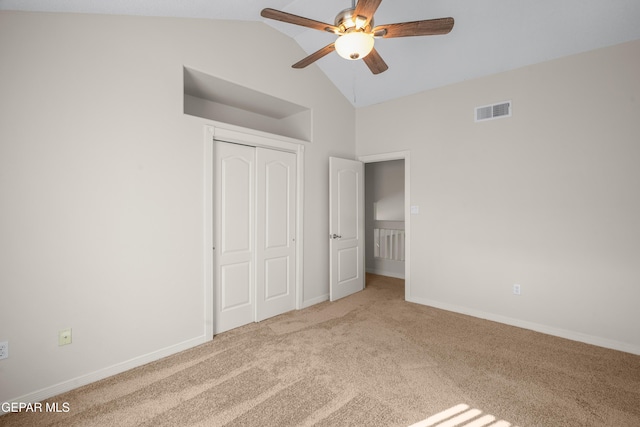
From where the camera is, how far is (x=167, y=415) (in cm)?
184

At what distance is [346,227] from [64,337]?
313 centimetres

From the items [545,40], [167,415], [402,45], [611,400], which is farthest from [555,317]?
[167,415]

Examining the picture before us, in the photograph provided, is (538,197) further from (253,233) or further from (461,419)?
(253,233)

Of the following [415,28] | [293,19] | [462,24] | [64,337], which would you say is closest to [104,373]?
[64,337]

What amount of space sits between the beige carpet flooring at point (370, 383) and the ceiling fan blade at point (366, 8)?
249 cm

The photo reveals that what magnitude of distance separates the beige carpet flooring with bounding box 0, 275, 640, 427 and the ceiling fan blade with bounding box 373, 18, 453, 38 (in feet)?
8.12

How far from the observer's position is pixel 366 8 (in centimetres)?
181

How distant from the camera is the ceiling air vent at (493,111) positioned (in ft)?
10.9

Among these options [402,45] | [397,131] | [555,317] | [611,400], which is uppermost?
[402,45]

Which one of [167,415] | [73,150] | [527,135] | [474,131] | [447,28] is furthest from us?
[474,131]

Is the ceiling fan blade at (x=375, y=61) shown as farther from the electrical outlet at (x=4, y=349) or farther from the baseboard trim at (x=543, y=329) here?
the electrical outlet at (x=4, y=349)

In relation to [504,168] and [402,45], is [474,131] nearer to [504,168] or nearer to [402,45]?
[504,168]

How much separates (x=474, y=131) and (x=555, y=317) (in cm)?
218

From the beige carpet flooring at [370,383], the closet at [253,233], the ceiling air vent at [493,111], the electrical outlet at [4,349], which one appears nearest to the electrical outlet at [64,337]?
the electrical outlet at [4,349]
